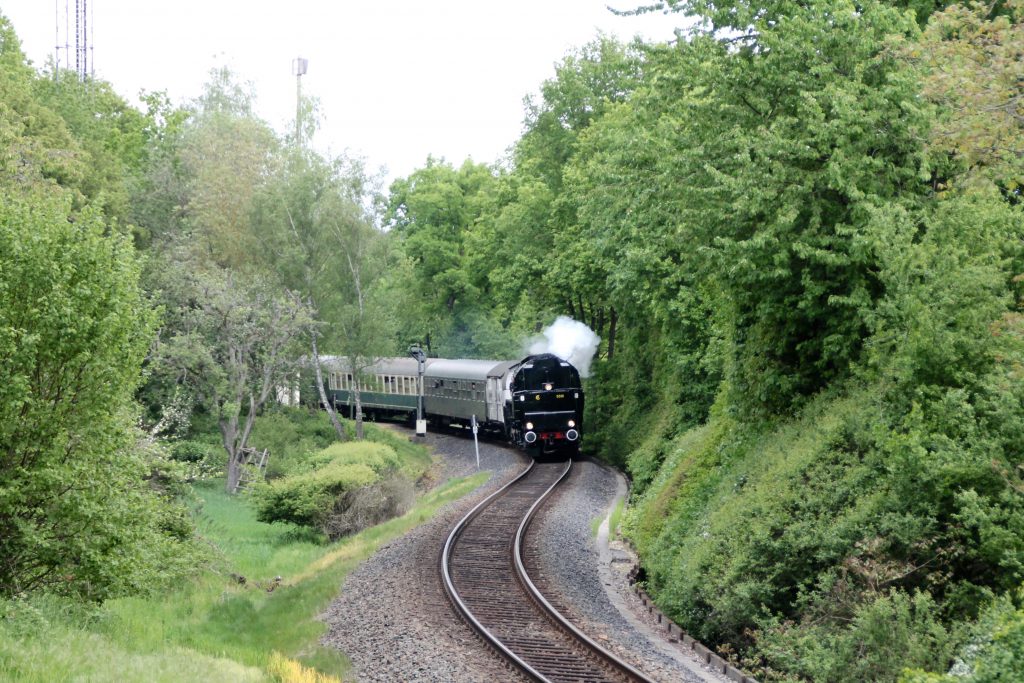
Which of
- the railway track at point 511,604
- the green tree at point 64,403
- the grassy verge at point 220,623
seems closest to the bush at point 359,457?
the grassy verge at point 220,623

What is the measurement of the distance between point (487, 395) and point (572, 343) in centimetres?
432

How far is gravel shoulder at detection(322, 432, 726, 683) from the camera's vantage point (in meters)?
13.1

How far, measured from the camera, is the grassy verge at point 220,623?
35.3ft

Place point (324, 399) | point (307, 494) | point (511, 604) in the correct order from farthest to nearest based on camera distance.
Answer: point (324, 399) < point (307, 494) < point (511, 604)

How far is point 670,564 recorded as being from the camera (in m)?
18.0

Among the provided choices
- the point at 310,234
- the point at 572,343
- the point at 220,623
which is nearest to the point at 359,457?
the point at 310,234

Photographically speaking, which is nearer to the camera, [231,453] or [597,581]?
[597,581]

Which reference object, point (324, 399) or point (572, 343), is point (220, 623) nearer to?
point (324, 399)

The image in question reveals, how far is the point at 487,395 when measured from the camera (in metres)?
39.8

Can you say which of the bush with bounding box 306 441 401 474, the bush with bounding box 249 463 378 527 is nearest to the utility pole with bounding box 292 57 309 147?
the bush with bounding box 306 441 401 474

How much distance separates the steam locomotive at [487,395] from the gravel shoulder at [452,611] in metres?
8.03

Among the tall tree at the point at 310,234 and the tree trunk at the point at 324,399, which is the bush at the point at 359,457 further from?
the tall tree at the point at 310,234

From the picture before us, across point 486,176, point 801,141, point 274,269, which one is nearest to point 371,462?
point 274,269

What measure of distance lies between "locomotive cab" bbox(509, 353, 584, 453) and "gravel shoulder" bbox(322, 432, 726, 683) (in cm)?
796
